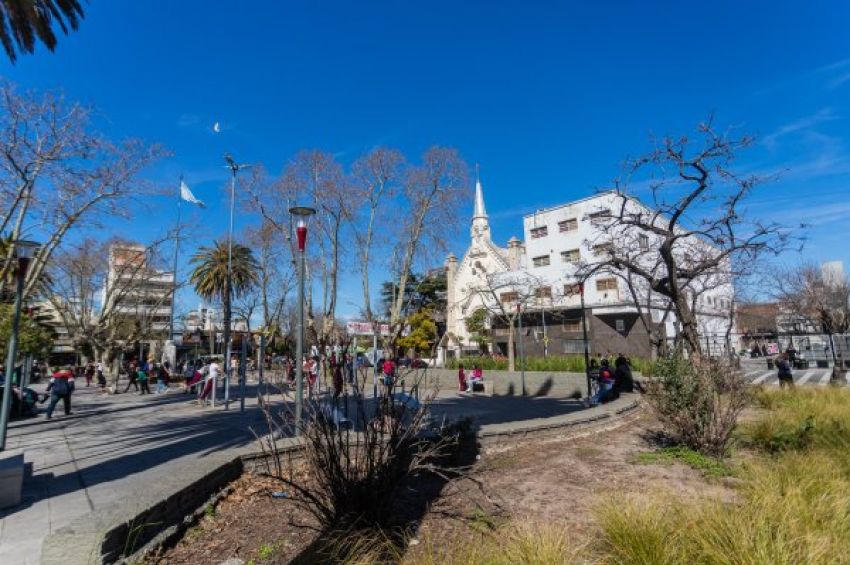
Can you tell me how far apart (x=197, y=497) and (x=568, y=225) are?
40.7 metres

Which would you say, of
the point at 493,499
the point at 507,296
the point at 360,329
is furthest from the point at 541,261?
the point at 493,499

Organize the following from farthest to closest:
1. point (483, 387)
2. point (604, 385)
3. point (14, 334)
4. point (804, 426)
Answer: point (483, 387), point (604, 385), point (14, 334), point (804, 426)

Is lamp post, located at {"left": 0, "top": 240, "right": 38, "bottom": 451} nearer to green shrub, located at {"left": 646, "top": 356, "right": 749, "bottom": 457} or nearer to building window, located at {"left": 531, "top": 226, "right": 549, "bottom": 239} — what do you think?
green shrub, located at {"left": 646, "top": 356, "right": 749, "bottom": 457}

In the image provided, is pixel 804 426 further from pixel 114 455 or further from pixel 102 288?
pixel 102 288

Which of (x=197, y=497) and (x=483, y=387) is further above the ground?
(x=197, y=497)

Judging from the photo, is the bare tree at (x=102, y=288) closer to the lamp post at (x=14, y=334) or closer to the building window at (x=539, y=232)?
the lamp post at (x=14, y=334)

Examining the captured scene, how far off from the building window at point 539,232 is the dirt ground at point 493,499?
122 ft

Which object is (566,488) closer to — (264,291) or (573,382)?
(573,382)

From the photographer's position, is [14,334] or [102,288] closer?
[14,334]

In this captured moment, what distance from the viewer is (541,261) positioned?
4362 centimetres

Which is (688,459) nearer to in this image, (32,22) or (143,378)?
(32,22)

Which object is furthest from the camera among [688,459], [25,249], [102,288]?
[102,288]

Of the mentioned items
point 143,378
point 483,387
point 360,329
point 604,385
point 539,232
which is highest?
point 539,232

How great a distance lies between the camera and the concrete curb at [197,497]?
3.30 metres
